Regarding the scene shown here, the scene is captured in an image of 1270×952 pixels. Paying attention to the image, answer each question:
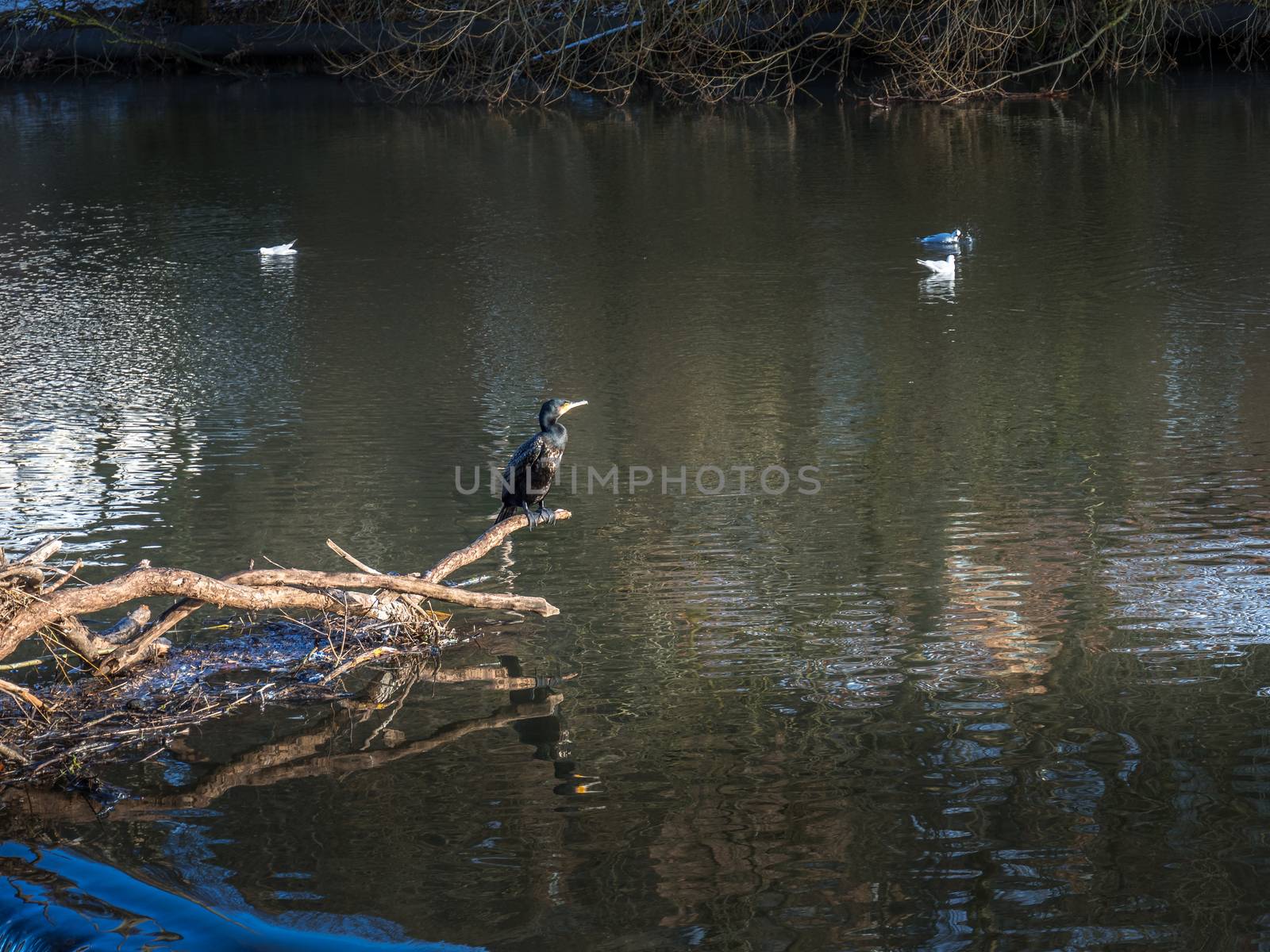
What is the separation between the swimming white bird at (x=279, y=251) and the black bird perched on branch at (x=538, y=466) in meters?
7.07

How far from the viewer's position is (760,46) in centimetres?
1933

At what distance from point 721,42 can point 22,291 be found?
9934 mm

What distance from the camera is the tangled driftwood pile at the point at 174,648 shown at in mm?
4586

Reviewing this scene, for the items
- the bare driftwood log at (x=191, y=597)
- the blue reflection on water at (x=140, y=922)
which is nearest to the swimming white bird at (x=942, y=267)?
the bare driftwood log at (x=191, y=597)

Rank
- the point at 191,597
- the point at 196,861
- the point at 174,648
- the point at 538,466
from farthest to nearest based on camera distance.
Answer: the point at 538,466, the point at 174,648, the point at 191,597, the point at 196,861

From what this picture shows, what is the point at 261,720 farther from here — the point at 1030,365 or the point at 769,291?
the point at 769,291

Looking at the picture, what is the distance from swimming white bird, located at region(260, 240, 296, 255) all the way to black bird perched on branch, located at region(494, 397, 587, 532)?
707 centimetres

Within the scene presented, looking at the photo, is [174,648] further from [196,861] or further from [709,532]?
[709,532]

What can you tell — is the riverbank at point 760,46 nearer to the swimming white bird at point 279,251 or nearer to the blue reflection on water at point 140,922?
the swimming white bird at point 279,251

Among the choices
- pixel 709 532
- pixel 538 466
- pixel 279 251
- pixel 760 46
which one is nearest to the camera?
pixel 538 466

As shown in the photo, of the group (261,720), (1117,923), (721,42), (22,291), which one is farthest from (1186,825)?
(721,42)

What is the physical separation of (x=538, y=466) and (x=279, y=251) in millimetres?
7314

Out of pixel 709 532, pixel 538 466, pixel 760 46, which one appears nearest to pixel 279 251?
pixel 709 532

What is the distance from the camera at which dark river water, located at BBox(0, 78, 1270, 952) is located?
409cm
